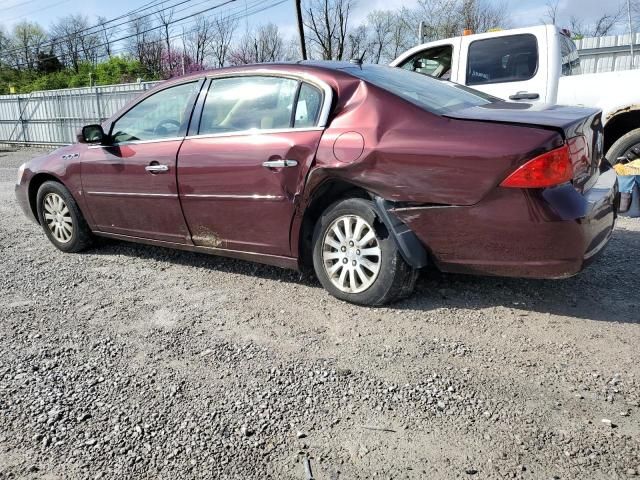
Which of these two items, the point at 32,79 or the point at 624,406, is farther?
the point at 32,79

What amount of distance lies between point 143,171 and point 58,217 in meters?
1.48

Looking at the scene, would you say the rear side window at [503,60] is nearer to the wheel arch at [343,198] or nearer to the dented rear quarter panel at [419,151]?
the dented rear quarter panel at [419,151]

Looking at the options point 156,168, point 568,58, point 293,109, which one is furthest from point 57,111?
point 293,109

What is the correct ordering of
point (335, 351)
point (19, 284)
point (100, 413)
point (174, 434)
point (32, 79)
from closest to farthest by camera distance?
point (174, 434) < point (100, 413) < point (335, 351) < point (19, 284) < point (32, 79)

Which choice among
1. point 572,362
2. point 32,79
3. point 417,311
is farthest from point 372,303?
point 32,79

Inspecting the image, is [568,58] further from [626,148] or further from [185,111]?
[185,111]

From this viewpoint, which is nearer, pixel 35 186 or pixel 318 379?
pixel 318 379

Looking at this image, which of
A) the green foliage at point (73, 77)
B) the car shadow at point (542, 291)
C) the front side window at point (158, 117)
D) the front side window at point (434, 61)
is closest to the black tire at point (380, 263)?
the car shadow at point (542, 291)

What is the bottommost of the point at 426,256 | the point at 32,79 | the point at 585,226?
the point at 426,256

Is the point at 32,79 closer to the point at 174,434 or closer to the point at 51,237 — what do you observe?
the point at 51,237

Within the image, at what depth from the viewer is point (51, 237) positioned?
17.4 ft

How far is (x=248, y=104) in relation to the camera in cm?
386

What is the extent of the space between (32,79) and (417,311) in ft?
189

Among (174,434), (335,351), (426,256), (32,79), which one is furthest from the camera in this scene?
(32,79)
